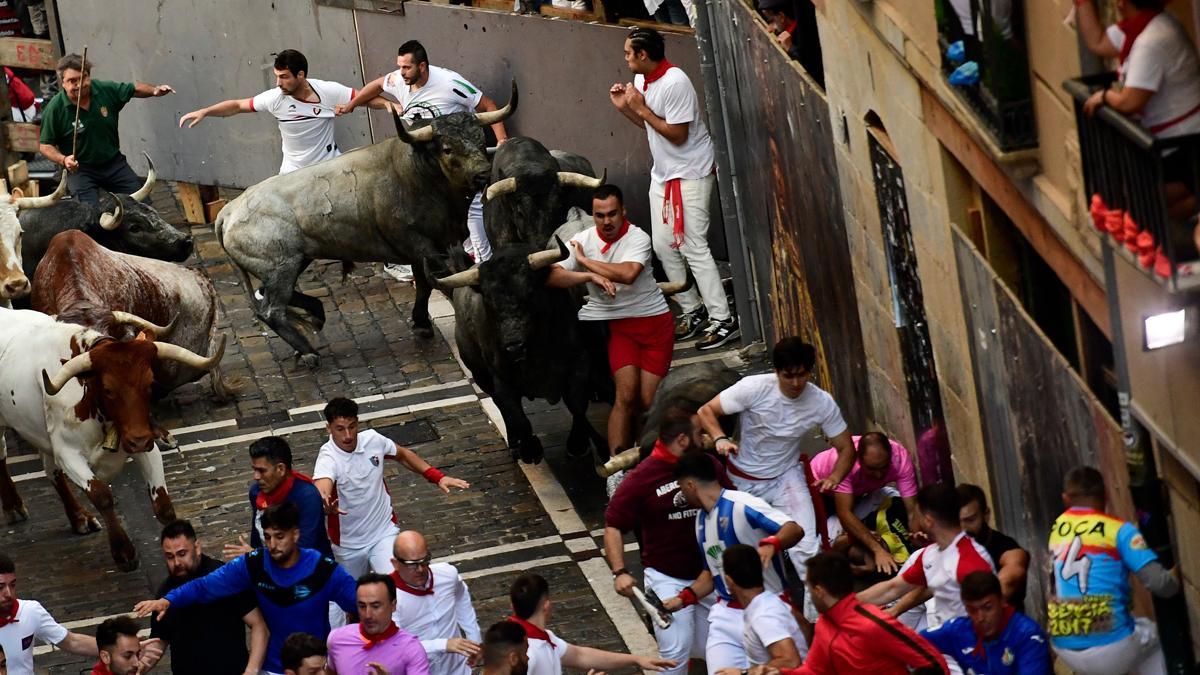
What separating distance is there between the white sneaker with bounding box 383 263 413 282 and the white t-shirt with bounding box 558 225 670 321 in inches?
244

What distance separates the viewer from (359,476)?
12773 mm

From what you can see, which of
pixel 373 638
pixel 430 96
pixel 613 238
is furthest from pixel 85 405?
pixel 430 96

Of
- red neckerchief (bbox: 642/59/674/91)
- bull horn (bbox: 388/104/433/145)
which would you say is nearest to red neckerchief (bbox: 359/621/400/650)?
red neckerchief (bbox: 642/59/674/91)

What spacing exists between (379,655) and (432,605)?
88cm

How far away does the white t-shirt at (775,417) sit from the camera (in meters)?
12.3

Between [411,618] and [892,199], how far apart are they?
413 cm

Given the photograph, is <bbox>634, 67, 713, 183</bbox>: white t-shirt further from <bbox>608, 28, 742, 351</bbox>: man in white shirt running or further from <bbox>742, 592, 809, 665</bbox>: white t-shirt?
<bbox>742, 592, 809, 665</bbox>: white t-shirt

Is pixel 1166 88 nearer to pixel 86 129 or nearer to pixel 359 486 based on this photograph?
pixel 359 486

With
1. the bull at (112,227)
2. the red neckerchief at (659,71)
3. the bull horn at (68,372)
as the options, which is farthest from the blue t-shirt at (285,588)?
the bull at (112,227)

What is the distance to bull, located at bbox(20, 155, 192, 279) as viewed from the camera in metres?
18.7

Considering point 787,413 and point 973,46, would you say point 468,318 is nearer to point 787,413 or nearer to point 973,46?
point 787,413

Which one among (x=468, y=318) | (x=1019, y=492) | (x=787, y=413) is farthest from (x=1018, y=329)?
(x=468, y=318)

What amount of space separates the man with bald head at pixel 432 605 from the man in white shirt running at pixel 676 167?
271 inches

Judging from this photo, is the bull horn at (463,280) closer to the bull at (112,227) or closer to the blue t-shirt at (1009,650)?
the bull at (112,227)
